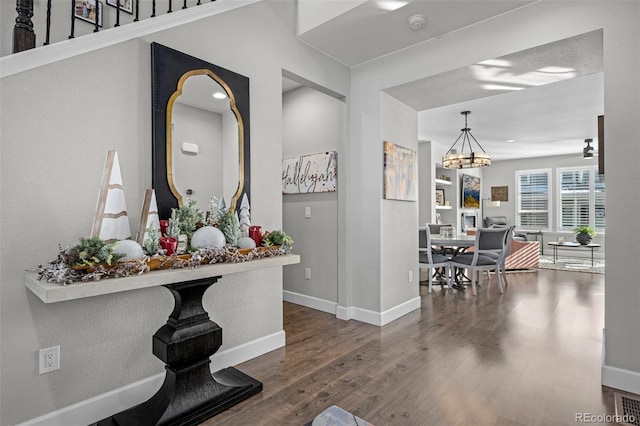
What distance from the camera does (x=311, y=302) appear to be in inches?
160

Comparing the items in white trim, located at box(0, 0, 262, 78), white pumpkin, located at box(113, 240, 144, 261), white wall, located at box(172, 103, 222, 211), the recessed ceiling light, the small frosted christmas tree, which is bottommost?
white pumpkin, located at box(113, 240, 144, 261)

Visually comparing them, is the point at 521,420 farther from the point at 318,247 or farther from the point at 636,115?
the point at 318,247

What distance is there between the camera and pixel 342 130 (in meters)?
3.67

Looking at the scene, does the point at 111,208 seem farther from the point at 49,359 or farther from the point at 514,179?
the point at 514,179

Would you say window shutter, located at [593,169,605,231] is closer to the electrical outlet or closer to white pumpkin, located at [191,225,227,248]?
white pumpkin, located at [191,225,227,248]

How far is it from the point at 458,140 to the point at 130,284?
24.2ft

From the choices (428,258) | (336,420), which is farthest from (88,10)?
(428,258)

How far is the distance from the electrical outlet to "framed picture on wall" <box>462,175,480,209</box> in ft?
30.0

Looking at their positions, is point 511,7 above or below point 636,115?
above

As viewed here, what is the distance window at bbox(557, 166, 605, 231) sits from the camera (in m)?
8.74

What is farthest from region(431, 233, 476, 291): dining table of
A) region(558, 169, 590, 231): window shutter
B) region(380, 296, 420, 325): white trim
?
region(558, 169, 590, 231): window shutter

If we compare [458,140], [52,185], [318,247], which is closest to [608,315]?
[318,247]

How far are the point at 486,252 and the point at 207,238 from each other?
14.2 feet

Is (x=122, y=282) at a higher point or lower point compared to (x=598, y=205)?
lower
